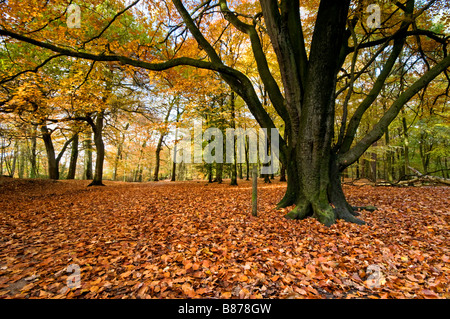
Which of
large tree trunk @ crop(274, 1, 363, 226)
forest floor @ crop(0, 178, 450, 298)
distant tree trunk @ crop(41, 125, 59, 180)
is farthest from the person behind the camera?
distant tree trunk @ crop(41, 125, 59, 180)

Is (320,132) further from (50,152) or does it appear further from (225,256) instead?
(50,152)

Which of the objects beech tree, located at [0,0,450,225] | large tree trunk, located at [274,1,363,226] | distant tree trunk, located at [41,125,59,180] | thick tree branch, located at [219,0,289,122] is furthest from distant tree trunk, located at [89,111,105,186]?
large tree trunk, located at [274,1,363,226]

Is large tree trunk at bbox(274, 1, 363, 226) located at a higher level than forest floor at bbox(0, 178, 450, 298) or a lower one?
higher

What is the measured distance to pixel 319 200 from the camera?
4.21 m

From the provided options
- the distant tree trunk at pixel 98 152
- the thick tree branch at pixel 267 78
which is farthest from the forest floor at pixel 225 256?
the distant tree trunk at pixel 98 152

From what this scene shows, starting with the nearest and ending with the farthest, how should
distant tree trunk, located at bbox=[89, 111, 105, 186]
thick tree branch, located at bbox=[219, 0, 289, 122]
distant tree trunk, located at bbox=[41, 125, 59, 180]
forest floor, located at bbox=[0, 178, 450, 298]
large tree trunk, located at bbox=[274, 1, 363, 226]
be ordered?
forest floor, located at bbox=[0, 178, 450, 298] < large tree trunk, located at bbox=[274, 1, 363, 226] < thick tree branch, located at bbox=[219, 0, 289, 122] < distant tree trunk, located at bbox=[89, 111, 105, 186] < distant tree trunk, located at bbox=[41, 125, 59, 180]

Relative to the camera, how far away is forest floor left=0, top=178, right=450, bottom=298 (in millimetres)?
2047

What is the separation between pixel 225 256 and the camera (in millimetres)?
2719

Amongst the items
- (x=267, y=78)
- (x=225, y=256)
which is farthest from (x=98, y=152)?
(x=225, y=256)

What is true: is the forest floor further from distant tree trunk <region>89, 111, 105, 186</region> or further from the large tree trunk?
distant tree trunk <region>89, 111, 105, 186</region>

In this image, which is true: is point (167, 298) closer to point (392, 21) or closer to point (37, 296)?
point (37, 296)

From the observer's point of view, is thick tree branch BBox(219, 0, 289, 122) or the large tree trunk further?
thick tree branch BBox(219, 0, 289, 122)

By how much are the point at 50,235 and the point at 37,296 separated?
80.9 inches
